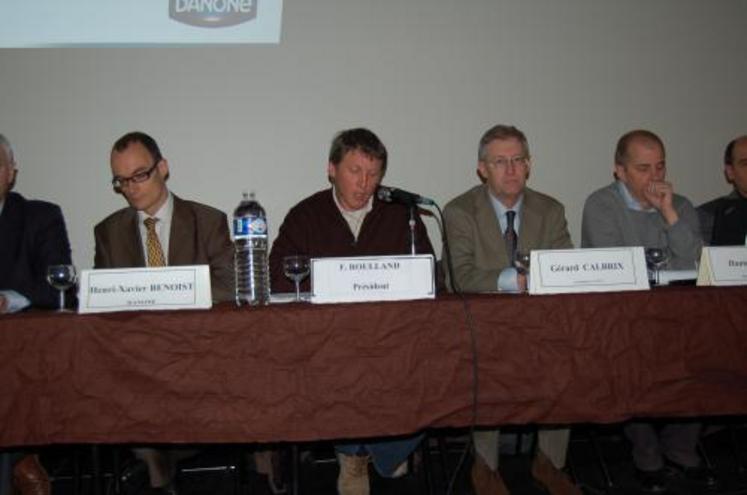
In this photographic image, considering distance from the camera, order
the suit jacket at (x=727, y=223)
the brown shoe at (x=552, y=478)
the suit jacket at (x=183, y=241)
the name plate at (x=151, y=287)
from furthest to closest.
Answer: the suit jacket at (x=727, y=223)
the suit jacket at (x=183, y=241)
the brown shoe at (x=552, y=478)
the name plate at (x=151, y=287)

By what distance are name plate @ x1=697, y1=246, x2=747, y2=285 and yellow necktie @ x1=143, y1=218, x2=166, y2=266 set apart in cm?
207

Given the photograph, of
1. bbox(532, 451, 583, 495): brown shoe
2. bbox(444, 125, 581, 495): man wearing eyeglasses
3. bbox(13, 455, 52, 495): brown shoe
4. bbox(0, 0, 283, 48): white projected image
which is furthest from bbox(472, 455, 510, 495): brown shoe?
bbox(0, 0, 283, 48): white projected image

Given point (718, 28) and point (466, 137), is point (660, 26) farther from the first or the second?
point (466, 137)

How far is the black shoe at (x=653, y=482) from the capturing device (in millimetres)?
2730

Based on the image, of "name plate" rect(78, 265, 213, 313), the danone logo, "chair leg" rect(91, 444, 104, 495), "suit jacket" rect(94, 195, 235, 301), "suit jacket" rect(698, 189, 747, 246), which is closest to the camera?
"name plate" rect(78, 265, 213, 313)

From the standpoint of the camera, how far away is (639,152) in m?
3.07

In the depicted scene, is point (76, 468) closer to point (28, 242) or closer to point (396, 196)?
point (28, 242)

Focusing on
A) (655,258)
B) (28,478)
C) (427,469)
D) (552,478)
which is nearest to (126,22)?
(28,478)

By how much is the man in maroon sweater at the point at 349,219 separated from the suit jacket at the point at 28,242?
97 cm

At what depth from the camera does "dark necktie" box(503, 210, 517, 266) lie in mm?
2877

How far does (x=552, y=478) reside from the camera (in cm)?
246

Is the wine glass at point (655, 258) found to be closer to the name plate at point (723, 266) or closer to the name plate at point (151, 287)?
the name plate at point (723, 266)

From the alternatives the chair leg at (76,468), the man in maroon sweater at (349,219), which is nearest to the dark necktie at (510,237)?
the man in maroon sweater at (349,219)

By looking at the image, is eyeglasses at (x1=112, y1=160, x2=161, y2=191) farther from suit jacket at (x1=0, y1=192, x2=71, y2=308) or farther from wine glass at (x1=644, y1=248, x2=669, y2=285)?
wine glass at (x1=644, y1=248, x2=669, y2=285)
